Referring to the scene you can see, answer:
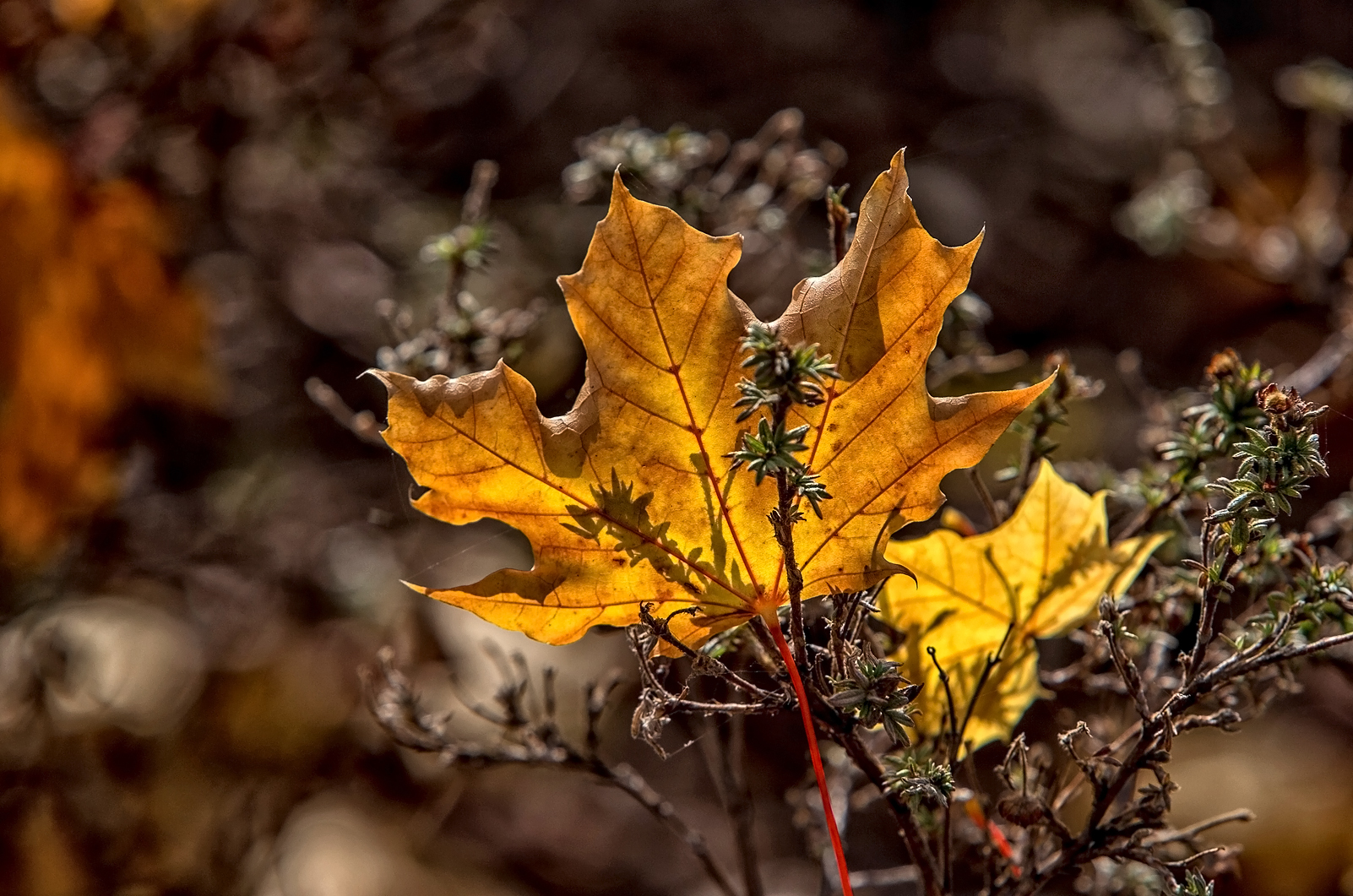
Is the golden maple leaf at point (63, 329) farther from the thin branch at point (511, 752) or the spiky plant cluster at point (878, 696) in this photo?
the spiky plant cluster at point (878, 696)

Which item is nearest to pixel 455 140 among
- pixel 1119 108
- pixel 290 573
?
pixel 290 573

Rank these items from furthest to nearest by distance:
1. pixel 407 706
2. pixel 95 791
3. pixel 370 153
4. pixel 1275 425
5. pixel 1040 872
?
pixel 370 153 → pixel 95 791 → pixel 407 706 → pixel 1040 872 → pixel 1275 425

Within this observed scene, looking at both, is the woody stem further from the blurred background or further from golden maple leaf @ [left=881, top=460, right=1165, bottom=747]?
the blurred background

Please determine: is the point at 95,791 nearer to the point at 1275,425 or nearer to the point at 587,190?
the point at 587,190

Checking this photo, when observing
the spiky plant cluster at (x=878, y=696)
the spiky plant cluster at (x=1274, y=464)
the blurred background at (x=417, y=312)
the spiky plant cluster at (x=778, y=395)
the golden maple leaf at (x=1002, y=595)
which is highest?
the spiky plant cluster at (x=778, y=395)

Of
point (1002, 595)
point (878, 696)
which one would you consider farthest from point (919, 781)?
point (1002, 595)

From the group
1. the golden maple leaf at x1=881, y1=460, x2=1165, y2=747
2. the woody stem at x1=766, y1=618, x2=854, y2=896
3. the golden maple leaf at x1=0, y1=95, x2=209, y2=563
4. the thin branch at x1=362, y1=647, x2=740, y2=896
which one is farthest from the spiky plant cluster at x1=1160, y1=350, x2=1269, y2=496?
the golden maple leaf at x1=0, y1=95, x2=209, y2=563

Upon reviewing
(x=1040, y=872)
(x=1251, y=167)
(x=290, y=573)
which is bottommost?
(x=290, y=573)

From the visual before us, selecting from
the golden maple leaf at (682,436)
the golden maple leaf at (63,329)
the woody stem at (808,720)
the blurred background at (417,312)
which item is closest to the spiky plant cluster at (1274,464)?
the golden maple leaf at (682,436)
